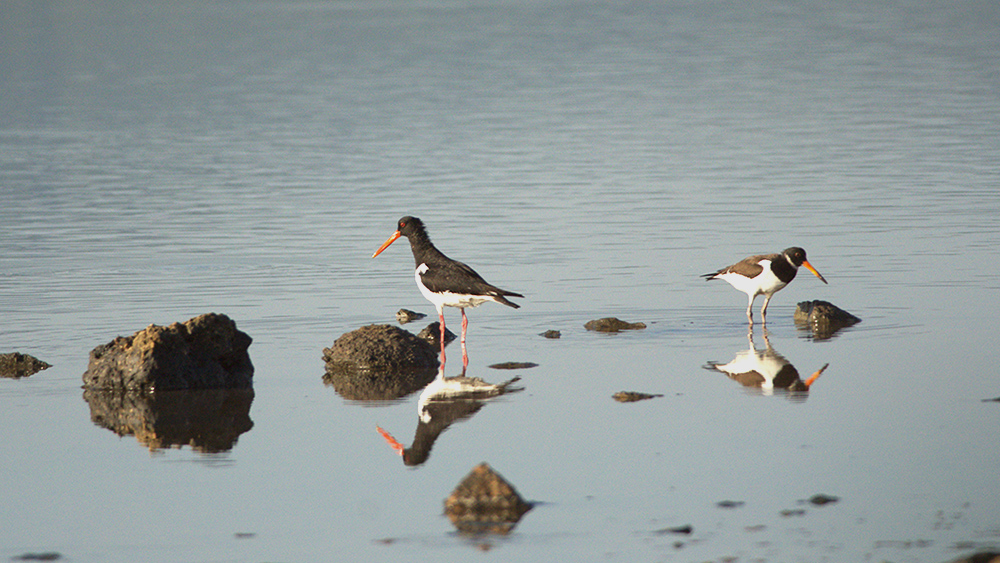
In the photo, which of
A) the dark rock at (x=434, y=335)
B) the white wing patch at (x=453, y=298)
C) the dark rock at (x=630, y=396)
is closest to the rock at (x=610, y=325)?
the white wing patch at (x=453, y=298)

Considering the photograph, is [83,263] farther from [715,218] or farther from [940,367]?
[940,367]

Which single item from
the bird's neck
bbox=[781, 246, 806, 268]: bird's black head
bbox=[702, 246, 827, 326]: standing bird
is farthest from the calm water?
the bird's neck

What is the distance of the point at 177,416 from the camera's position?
13383 millimetres

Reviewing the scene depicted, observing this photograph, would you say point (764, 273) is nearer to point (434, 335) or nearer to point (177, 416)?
point (434, 335)

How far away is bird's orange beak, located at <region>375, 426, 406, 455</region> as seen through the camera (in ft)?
39.1

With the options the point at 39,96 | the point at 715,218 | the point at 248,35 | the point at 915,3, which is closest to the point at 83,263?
the point at 715,218

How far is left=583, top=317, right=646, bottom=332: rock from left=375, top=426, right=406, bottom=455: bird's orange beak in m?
5.07

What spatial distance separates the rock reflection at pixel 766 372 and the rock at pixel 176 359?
198 inches

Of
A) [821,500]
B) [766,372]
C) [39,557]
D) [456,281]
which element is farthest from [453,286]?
[39,557]

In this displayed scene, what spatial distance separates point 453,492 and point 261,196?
2309 centimetres

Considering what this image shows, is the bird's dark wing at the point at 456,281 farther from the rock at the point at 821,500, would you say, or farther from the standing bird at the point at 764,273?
the rock at the point at 821,500

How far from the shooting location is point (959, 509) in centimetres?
969

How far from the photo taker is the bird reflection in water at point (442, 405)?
471 inches

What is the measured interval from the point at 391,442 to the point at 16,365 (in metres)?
5.43
